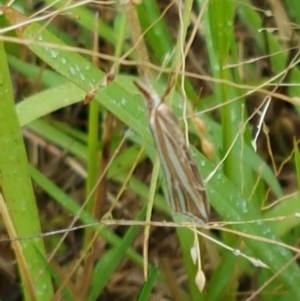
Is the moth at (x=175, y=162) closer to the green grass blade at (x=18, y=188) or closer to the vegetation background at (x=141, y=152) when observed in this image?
the vegetation background at (x=141, y=152)

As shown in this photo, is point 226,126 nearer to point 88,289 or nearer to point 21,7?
point 88,289

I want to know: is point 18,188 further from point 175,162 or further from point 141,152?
point 175,162

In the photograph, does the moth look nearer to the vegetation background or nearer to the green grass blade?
the vegetation background

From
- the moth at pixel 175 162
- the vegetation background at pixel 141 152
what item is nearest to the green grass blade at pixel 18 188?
the vegetation background at pixel 141 152

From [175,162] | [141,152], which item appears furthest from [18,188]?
[175,162]

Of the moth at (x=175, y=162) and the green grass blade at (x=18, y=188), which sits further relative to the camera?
the green grass blade at (x=18, y=188)

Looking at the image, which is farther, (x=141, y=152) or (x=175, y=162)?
(x=141, y=152)

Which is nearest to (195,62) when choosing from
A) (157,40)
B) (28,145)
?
(157,40)

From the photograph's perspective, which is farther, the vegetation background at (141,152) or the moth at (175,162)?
the vegetation background at (141,152)
